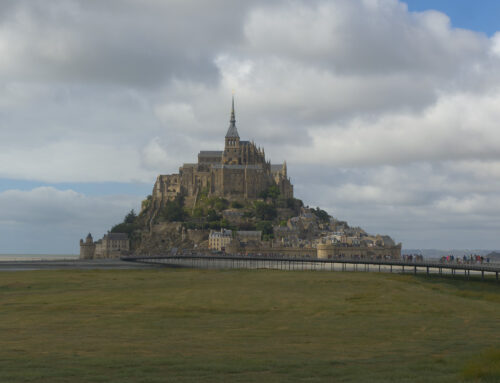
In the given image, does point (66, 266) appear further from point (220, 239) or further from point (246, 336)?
point (246, 336)

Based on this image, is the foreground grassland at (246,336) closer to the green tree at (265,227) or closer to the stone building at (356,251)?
the stone building at (356,251)

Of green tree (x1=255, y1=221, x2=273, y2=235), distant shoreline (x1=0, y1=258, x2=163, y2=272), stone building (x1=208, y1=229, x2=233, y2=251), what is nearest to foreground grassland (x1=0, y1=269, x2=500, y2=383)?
distant shoreline (x1=0, y1=258, x2=163, y2=272)

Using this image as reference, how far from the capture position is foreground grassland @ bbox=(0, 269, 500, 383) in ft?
60.4

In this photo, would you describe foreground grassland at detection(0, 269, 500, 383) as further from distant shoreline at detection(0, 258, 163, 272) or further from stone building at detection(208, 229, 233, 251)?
stone building at detection(208, 229, 233, 251)

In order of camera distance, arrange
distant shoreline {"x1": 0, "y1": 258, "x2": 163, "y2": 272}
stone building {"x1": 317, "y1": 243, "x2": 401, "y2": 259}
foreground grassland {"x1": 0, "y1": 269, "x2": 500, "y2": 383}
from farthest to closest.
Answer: stone building {"x1": 317, "y1": 243, "x2": 401, "y2": 259} → distant shoreline {"x1": 0, "y1": 258, "x2": 163, "y2": 272} → foreground grassland {"x1": 0, "y1": 269, "x2": 500, "y2": 383}

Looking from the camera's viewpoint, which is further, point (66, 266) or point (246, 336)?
point (66, 266)

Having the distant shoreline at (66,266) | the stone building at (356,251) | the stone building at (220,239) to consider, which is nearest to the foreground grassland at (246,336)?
the distant shoreline at (66,266)

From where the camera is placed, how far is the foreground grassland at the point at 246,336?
1842 centimetres

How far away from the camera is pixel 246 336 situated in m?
26.1

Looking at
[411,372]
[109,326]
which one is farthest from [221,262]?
[411,372]

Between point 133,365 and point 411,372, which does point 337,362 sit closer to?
point 411,372

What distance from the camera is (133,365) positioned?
19.4 m

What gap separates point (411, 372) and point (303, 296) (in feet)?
84.2

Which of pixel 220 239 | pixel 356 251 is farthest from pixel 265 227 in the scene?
pixel 356 251
